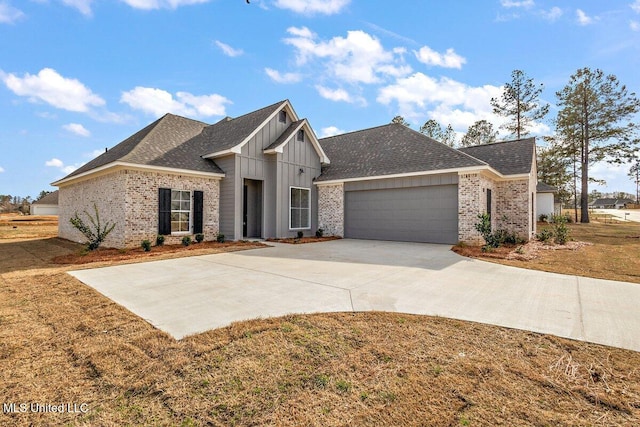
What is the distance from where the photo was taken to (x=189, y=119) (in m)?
16.3

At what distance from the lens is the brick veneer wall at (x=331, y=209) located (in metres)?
15.4

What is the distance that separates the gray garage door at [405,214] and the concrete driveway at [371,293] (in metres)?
4.48

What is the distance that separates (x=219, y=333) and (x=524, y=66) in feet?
115

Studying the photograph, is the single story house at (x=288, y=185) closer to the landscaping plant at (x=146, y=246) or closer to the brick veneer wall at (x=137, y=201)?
the brick veneer wall at (x=137, y=201)

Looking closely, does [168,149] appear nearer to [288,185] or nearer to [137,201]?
[137,201]

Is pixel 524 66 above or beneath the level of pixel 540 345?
above

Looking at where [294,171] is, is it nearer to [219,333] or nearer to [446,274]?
[446,274]

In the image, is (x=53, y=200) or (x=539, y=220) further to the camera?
(x=53, y=200)

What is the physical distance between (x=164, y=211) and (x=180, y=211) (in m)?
0.72

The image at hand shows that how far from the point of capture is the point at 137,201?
36.0 feet

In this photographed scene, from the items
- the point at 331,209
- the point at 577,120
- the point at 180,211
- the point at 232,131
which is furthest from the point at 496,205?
the point at 577,120

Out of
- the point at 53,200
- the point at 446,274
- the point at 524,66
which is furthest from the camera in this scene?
the point at 53,200

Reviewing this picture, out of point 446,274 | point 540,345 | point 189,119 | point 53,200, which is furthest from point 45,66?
point 53,200

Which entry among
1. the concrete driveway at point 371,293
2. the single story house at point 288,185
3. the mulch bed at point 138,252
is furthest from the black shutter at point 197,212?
the concrete driveway at point 371,293
